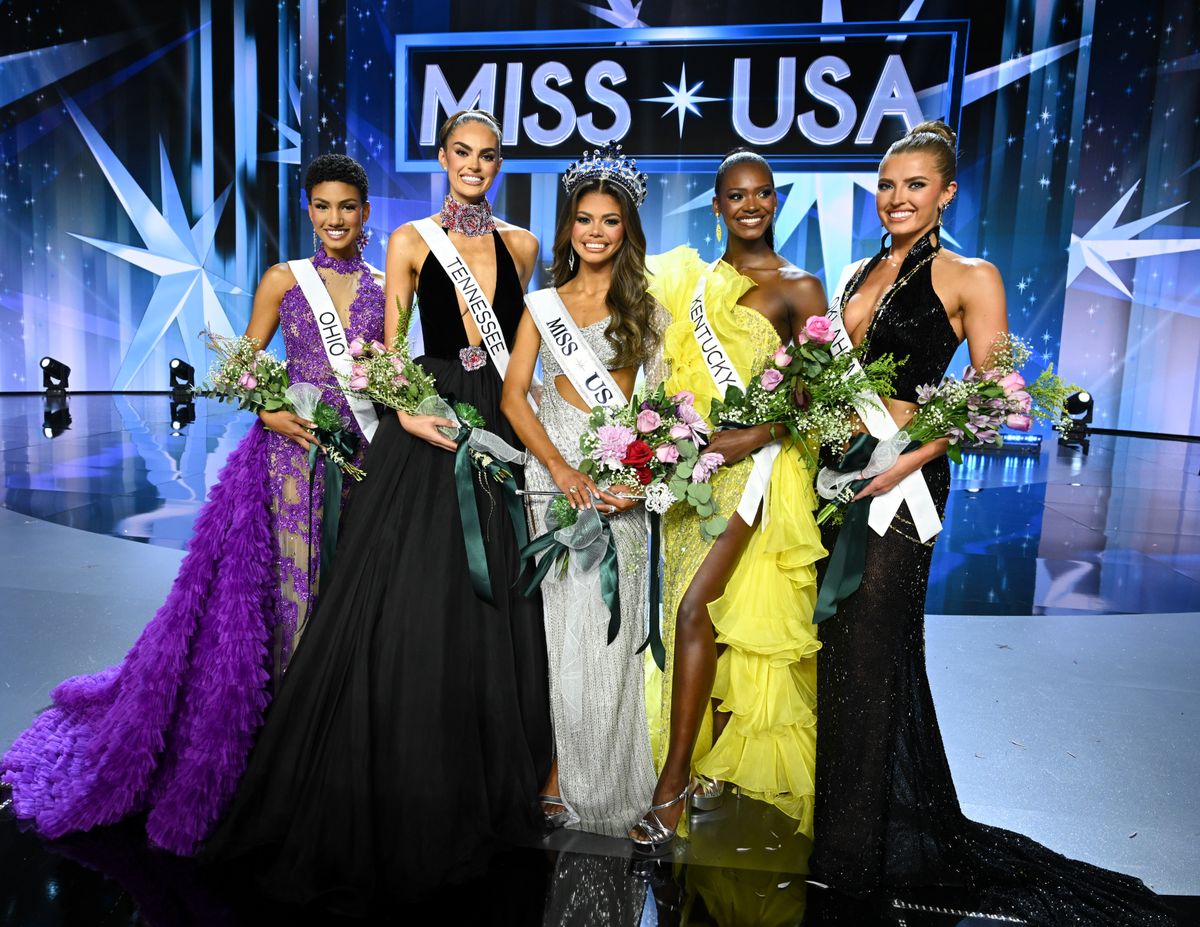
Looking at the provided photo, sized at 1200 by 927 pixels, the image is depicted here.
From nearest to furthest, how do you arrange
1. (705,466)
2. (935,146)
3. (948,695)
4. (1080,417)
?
(935,146), (705,466), (948,695), (1080,417)

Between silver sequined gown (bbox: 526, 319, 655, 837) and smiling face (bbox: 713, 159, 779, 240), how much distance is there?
17.5 inches

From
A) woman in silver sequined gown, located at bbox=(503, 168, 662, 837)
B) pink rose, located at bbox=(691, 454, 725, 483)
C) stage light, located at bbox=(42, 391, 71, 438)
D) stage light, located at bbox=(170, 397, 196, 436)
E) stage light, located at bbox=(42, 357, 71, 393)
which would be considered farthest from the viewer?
stage light, located at bbox=(42, 357, 71, 393)

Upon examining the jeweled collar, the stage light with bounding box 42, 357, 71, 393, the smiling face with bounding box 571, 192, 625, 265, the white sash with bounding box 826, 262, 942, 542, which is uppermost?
the smiling face with bounding box 571, 192, 625, 265

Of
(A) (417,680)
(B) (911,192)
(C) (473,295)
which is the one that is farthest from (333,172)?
(B) (911,192)

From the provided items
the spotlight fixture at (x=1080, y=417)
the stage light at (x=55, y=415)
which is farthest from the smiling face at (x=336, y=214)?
the spotlight fixture at (x=1080, y=417)

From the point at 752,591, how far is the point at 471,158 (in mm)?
1300

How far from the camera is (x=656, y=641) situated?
222cm

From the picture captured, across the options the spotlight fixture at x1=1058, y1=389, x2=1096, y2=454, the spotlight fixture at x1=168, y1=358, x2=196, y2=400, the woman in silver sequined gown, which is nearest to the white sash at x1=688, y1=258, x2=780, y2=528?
the woman in silver sequined gown

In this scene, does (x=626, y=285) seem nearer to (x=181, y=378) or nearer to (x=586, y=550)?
(x=586, y=550)

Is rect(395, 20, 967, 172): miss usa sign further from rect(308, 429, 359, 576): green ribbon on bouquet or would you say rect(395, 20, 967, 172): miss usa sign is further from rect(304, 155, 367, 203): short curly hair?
rect(308, 429, 359, 576): green ribbon on bouquet

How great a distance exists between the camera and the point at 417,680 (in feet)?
6.70

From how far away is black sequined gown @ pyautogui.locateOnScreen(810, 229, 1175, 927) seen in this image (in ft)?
6.52

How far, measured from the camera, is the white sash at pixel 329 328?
2289 mm

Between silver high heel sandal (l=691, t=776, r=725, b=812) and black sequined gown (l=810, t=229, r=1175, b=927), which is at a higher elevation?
black sequined gown (l=810, t=229, r=1175, b=927)
